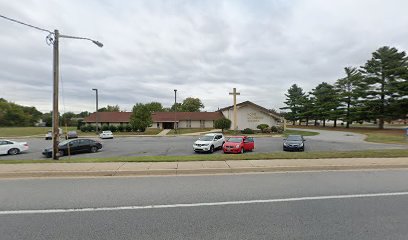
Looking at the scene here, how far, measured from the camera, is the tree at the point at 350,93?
147 ft

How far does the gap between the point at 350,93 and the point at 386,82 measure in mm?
7176

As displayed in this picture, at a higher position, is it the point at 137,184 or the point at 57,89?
the point at 57,89

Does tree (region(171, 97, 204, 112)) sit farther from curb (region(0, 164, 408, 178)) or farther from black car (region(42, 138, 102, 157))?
curb (region(0, 164, 408, 178))

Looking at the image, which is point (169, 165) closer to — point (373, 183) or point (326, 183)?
point (326, 183)

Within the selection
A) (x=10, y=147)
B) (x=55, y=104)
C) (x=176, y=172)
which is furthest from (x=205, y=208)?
(x=10, y=147)

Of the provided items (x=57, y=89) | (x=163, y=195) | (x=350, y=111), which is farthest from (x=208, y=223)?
(x=350, y=111)

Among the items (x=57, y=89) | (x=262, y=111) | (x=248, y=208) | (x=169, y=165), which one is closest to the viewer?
(x=248, y=208)

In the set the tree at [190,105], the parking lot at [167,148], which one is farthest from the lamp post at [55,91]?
the tree at [190,105]

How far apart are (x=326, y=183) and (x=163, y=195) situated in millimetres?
4670

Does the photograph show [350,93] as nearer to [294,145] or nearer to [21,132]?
[294,145]

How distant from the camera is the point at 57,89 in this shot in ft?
36.2

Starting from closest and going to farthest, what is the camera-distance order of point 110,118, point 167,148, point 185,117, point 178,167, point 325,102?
point 178,167
point 167,148
point 325,102
point 185,117
point 110,118

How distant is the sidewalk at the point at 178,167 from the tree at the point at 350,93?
4187 cm

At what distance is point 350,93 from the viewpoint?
48.1 metres
